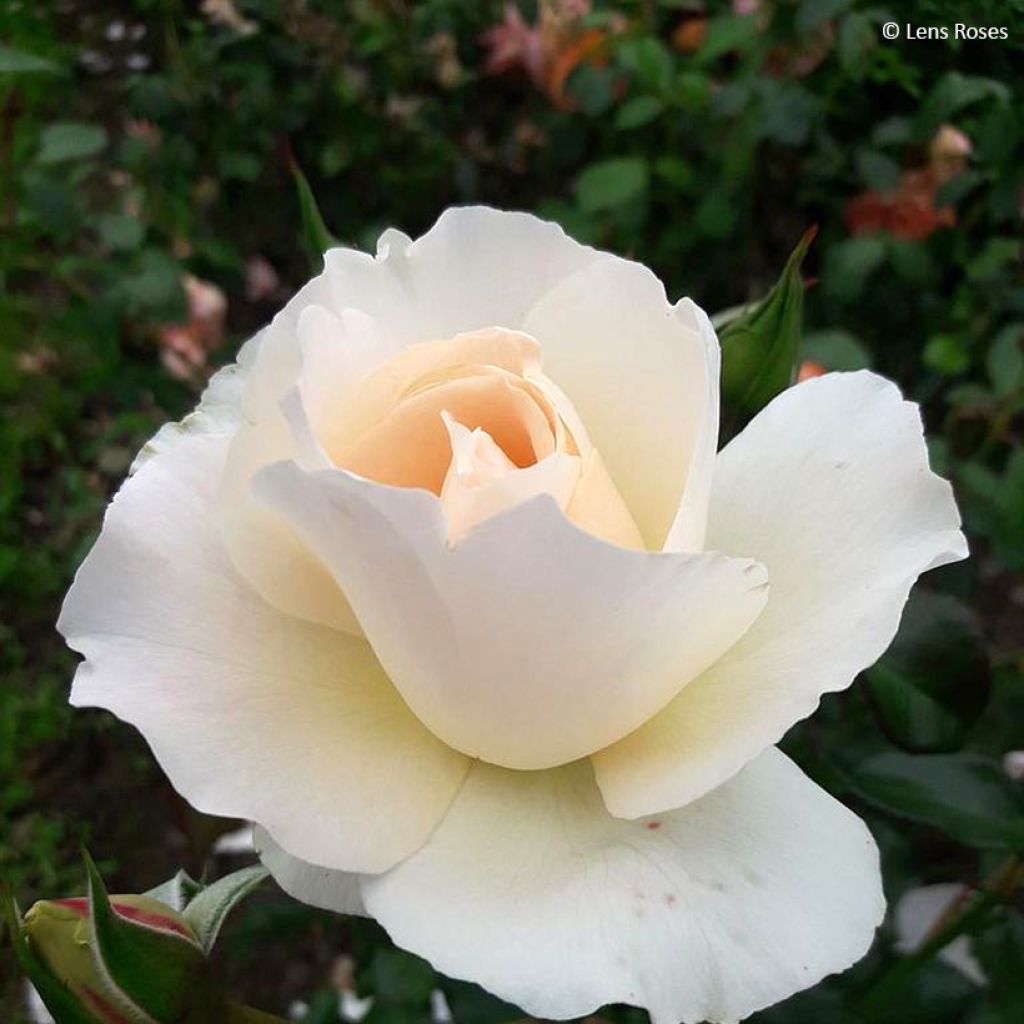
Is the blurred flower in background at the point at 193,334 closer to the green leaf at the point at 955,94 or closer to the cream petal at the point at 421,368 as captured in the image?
the green leaf at the point at 955,94

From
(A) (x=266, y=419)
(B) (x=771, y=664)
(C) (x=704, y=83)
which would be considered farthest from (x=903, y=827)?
(C) (x=704, y=83)

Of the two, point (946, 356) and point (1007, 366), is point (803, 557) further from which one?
point (946, 356)

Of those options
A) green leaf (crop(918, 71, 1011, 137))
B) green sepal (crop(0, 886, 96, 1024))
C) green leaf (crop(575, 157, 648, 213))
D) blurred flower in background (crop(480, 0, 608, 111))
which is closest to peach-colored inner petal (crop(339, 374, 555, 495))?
green sepal (crop(0, 886, 96, 1024))

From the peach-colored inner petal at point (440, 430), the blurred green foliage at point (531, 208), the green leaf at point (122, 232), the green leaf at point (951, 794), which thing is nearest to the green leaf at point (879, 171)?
the blurred green foliage at point (531, 208)

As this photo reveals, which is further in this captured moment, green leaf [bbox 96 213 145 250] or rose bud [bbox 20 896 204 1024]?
green leaf [bbox 96 213 145 250]

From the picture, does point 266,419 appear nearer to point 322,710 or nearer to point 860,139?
point 322,710

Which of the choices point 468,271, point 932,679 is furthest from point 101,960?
point 932,679

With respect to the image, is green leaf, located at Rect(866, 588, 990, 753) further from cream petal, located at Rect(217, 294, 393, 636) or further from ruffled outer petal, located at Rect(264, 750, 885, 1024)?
cream petal, located at Rect(217, 294, 393, 636)
